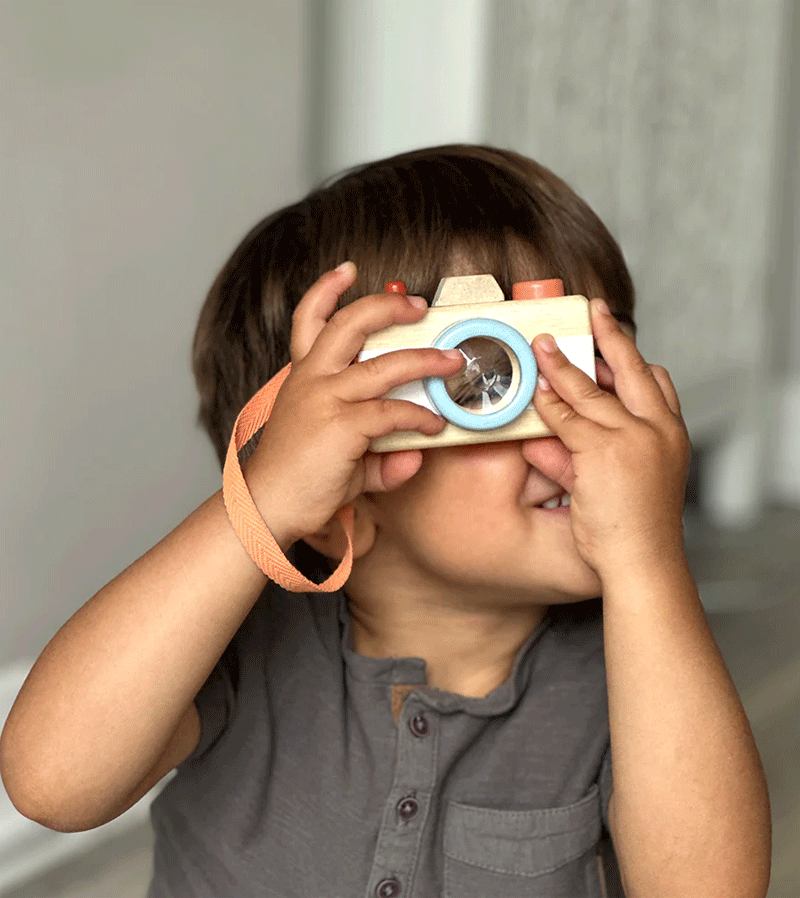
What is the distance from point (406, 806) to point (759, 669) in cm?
101

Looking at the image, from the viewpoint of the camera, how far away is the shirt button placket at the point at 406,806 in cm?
77

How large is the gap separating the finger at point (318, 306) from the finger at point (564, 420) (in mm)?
134

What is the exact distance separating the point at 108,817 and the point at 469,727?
0.25 meters

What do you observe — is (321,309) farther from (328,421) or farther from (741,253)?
(741,253)

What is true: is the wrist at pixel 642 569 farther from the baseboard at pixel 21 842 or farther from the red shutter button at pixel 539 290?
the baseboard at pixel 21 842

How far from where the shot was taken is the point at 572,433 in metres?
0.65

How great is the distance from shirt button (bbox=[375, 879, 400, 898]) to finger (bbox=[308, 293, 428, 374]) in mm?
358

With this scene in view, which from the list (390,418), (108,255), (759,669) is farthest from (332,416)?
(759,669)

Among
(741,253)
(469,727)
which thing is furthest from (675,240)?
(469,727)

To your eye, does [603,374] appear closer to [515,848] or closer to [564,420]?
[564,420]

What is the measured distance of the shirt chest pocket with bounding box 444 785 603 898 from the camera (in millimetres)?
781

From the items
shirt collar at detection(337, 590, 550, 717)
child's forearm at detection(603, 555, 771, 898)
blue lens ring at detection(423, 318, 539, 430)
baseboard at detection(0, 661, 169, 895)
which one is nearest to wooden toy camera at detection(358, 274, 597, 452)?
blue lens ring at detection(423, 318, 539, 430)

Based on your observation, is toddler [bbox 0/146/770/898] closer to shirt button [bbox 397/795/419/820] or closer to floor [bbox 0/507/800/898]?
shirt button [bbox 397/795/419/820]

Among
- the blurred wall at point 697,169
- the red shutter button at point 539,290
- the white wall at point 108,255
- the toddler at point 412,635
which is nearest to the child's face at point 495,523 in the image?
the toddler at point 412,635
